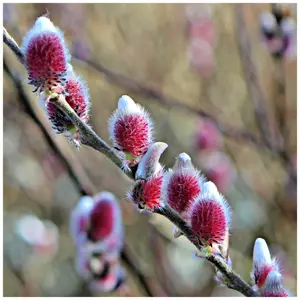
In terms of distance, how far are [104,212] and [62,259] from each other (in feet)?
6.13

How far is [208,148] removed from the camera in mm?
2066

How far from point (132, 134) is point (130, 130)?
11mm

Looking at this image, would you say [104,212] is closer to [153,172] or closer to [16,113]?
[153,172]

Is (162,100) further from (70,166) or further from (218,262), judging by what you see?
(218,262)

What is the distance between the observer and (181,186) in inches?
33.3

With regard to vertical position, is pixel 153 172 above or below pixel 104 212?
above

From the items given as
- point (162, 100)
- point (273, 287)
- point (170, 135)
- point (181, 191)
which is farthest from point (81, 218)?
point (170, 135)

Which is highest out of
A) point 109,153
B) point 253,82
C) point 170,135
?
point 109,153

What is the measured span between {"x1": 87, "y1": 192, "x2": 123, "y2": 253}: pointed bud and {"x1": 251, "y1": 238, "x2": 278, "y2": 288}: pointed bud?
1.41 feet

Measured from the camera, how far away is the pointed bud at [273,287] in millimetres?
754

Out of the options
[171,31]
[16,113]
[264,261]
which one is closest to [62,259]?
[16,113]

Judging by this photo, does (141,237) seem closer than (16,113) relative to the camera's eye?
No

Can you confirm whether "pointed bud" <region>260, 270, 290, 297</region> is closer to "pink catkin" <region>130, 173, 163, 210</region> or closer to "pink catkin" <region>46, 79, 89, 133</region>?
"pink catkin" <region>130, 173, 163, 210</region>

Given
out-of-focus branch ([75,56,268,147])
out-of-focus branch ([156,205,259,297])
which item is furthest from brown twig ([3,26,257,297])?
out-of-focus branch ([75,56,268,147])
